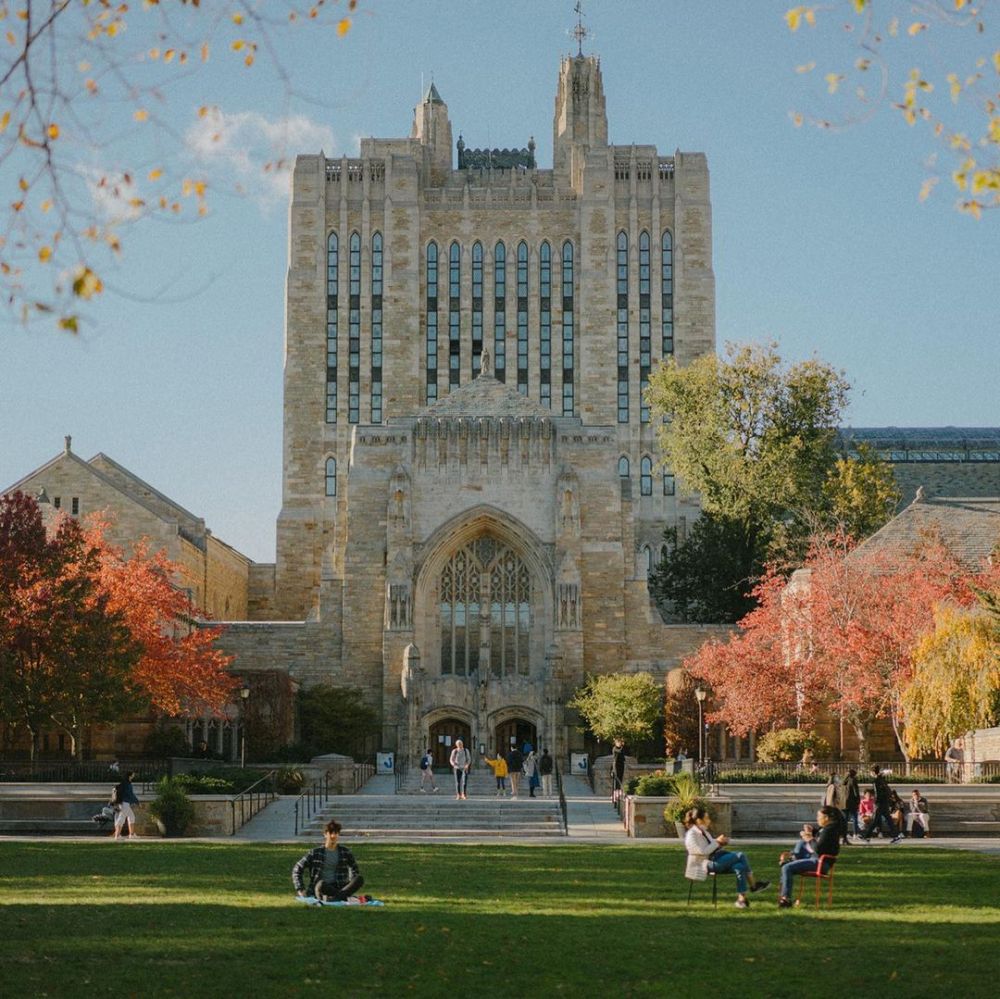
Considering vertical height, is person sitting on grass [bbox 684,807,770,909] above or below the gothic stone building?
below

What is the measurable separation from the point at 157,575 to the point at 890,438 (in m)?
54.5

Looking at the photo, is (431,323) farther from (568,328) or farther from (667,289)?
(667,289)

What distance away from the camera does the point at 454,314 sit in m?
85.4

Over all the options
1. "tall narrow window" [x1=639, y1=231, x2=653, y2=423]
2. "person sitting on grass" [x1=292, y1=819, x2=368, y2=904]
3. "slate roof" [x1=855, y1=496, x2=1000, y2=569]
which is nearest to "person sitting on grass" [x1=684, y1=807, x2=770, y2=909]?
"person sitting on grass" [x1=292, y1=819, x2=368, y2=904]

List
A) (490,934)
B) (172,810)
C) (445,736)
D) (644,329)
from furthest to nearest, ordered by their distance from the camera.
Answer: (644,329) < (445,736) < (172,810) < (490,934)

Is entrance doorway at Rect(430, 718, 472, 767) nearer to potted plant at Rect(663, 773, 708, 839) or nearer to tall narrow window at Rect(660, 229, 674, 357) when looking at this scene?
potted plant at Rect(663, 773, 708, 839)

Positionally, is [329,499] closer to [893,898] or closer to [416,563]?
[416,563]

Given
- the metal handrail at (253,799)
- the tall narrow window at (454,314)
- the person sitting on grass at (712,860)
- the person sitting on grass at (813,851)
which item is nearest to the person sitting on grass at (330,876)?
the person sitting on grass at (712,860)

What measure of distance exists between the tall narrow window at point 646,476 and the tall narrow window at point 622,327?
2.44 metres

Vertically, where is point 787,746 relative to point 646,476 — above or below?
below

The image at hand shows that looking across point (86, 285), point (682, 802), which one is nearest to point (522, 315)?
point (682, 802)

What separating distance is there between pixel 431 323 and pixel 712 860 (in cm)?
6880

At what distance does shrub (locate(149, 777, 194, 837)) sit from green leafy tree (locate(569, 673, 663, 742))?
78.8 ft

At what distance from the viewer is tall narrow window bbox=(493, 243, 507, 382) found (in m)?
85.1
